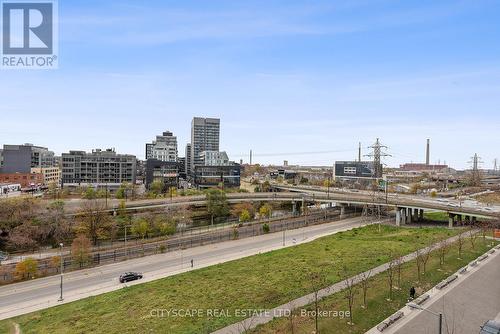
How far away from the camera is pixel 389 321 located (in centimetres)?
1958

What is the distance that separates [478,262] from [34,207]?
6434cm

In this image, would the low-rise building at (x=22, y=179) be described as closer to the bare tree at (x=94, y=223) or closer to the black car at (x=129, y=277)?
the bare tree at (x=94, y=223)

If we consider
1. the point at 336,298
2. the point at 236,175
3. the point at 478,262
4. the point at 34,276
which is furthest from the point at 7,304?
the point at 236,175

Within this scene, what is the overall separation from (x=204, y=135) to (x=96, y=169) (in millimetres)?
79914

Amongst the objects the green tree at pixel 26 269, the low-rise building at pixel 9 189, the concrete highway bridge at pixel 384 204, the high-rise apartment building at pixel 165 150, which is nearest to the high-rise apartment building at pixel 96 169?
the low-rise building at pixel 9 189

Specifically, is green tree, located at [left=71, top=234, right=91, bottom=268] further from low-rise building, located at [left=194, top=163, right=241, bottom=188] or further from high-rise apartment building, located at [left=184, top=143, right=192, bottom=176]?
high-rise apartment building, located at [left=184, top=143, right=192, bottom=176]

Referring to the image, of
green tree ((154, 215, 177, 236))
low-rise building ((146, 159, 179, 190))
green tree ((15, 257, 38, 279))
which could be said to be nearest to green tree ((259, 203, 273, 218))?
green tree ((154, 215, 177, 236))

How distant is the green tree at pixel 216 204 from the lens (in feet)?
235

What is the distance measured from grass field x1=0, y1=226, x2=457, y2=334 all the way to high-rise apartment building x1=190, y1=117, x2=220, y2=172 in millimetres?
138983

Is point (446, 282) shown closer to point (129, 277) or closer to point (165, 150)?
point (129, 277)

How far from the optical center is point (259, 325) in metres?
19.7

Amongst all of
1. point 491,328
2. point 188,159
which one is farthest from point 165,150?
point 491,328

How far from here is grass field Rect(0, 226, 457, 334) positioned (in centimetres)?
2170

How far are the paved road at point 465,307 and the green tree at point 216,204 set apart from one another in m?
51.0
